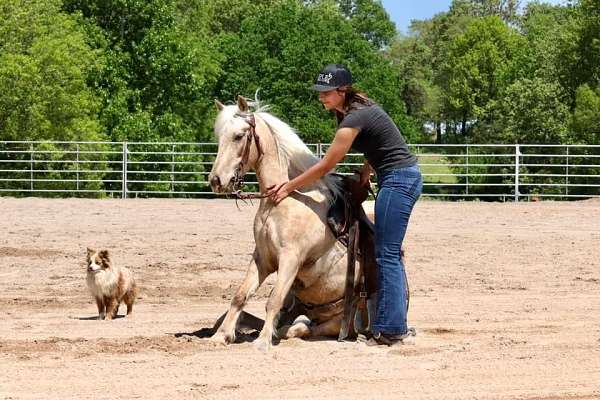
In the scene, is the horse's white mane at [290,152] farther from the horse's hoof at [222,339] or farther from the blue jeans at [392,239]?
the horse's hoof at [222,339]

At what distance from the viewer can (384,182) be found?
7.21 metres

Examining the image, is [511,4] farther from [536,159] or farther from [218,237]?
[218,237]

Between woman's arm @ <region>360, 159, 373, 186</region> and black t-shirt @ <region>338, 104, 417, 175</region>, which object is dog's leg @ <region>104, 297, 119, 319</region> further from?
black t-shirt @ <region>338, 104, 417, 175</region>

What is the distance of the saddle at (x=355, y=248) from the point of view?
7375 mm

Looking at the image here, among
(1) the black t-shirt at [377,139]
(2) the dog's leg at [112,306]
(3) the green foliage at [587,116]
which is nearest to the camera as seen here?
(1) the black t-shirt at [377,139]

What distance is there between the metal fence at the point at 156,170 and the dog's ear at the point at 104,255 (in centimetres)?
1428

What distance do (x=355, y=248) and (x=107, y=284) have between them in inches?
112

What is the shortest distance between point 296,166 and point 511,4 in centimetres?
6798

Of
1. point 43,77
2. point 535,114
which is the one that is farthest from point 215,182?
point 535,114

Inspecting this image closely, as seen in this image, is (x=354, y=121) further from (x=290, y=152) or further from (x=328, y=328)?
(x=328, y=328)

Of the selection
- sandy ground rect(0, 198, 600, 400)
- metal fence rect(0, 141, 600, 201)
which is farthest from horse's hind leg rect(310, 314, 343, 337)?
metal fence rect(0, 141, 600, 201)

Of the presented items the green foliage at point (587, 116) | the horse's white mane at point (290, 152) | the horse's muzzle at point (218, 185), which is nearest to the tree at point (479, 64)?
the green foliage at point (587, 116)

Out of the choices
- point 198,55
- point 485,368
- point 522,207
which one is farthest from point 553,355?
point 198,55

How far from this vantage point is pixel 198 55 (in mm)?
44812
